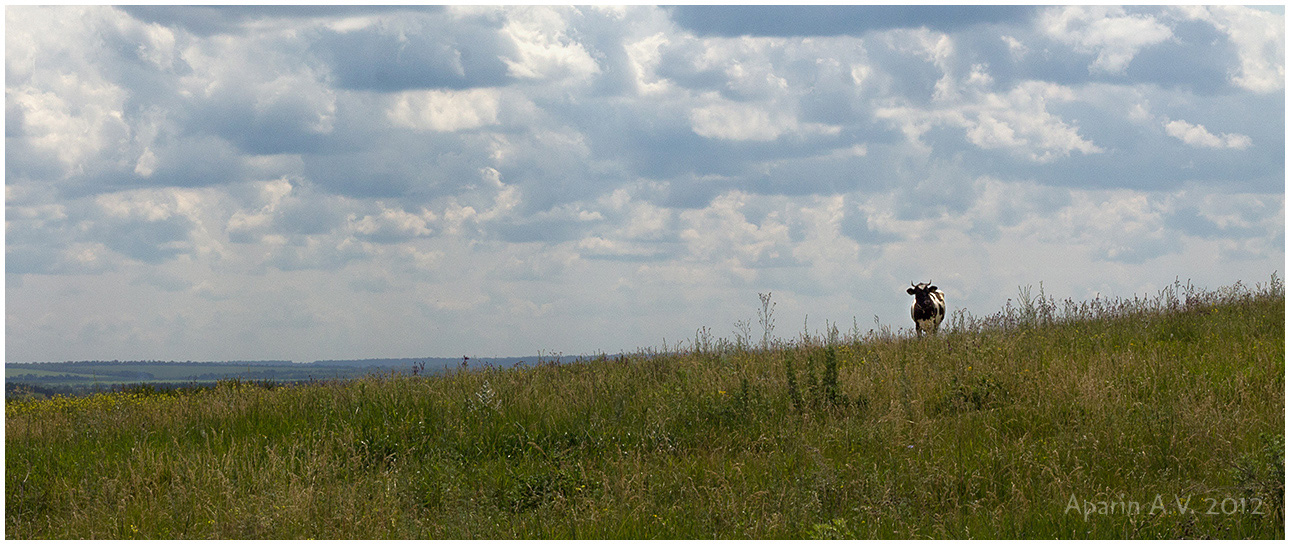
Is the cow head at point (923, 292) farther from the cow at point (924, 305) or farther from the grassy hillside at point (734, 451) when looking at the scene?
the grassy hillside at point (734, 451)

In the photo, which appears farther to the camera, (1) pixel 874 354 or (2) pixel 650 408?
(1) pixel 874 354

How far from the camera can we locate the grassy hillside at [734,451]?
22.1 ft

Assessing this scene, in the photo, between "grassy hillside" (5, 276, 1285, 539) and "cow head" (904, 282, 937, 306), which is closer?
"grassy hillside" (5, 276, 1285, 539)

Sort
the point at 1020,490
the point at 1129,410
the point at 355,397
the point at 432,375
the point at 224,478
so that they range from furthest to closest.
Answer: the point at 432,375 → the point at 355,397 → the point at 1129,410 → the point at 224,478 → the point at 1020,490

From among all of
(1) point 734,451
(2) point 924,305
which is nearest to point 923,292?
(2) point 924,305

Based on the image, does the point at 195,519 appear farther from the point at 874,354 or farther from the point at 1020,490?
the point at 874,354

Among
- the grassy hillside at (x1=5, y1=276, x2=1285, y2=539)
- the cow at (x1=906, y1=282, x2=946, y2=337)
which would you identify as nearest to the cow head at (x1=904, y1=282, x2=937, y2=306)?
the cow at (x1=906, y1=282, x2=946, y2=337)

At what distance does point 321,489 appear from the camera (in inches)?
308

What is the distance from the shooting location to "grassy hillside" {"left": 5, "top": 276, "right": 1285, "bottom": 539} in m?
6.73

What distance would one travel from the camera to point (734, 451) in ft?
29.3

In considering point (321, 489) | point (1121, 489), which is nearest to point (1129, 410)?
point (1121, 489)

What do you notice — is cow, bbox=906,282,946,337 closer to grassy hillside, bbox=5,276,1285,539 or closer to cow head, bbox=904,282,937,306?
cow head, bbox=904,282,937,306

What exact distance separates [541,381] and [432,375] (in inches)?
78.4

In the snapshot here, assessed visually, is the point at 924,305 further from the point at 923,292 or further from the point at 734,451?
the point at 734,451
